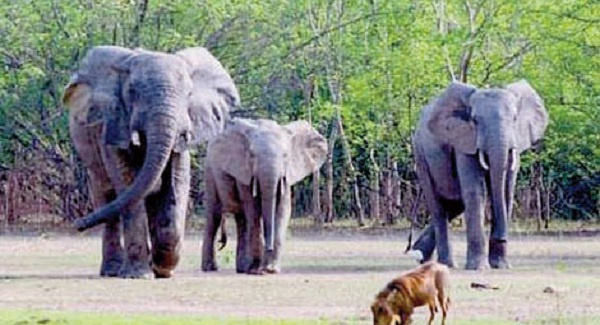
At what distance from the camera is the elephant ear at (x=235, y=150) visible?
1070 inches

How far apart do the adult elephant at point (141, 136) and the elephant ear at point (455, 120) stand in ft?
12.8

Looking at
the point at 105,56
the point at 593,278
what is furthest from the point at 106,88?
the point at 593,278

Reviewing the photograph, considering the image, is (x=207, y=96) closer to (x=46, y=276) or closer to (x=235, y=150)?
(x=235, y=150)

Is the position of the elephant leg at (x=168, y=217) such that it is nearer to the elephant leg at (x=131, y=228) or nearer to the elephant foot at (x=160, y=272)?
the elephant foot at (x=160, y=272)

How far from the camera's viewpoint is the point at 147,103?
23.0m

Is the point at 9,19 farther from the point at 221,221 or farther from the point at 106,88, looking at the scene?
the point at 106,88

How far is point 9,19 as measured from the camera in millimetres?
47000

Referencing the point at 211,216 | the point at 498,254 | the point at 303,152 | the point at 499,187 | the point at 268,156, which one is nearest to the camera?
the point at 499,187

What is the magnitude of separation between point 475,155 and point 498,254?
1498mm

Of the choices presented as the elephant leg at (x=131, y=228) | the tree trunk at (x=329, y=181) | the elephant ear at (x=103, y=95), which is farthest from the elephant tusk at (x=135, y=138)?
the tree trunk at (x=329, y=181)

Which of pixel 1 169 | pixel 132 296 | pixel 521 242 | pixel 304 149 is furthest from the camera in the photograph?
pixel 1 169

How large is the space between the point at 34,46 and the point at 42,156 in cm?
357

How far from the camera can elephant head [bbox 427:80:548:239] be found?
26.3 m

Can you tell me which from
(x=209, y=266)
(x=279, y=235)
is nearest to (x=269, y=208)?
(x=279, y=235)
